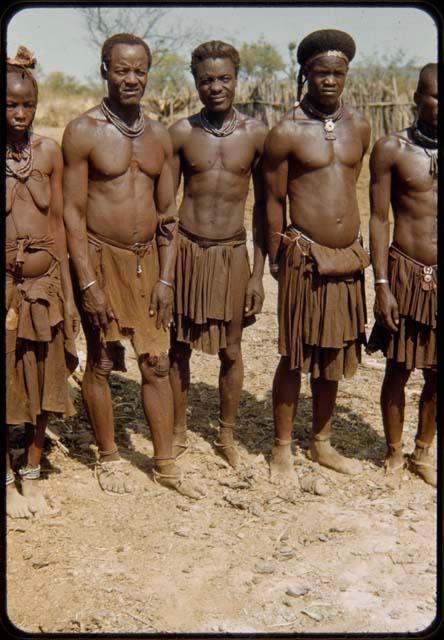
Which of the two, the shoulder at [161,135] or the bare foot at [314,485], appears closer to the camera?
the shoulder at [161,135]

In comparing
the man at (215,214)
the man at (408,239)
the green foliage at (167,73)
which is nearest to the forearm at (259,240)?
the man at (215,214)

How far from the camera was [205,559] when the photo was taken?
3.63m

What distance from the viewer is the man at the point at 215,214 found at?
403 cm

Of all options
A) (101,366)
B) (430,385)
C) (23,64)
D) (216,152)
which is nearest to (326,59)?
(216,152)

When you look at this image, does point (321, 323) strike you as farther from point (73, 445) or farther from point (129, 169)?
point (73, 445)

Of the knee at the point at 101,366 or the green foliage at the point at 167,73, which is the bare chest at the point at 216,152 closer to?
the knee at the point at 101,366

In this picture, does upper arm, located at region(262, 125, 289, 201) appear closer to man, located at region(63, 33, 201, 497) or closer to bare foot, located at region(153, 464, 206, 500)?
man, located at region(63, 33, 201, 497)

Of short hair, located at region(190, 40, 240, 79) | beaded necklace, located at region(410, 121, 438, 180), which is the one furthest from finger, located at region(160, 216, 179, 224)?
beaded necklace, located at region(410, 121, 438, 180)

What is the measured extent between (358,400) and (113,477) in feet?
6.49

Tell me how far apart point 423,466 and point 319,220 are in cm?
145

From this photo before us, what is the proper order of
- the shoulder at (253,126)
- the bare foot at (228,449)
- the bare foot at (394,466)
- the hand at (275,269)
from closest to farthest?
1. the shoulder at (253,126)
2. the hand at (275,269)
3. the bare foot at (394,466)
4. the bare foot at (228,449)

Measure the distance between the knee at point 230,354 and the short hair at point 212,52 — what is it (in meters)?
1.44

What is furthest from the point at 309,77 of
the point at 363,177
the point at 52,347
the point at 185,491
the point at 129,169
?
the point at 363,177

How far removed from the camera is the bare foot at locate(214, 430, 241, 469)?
4531 millimetres
